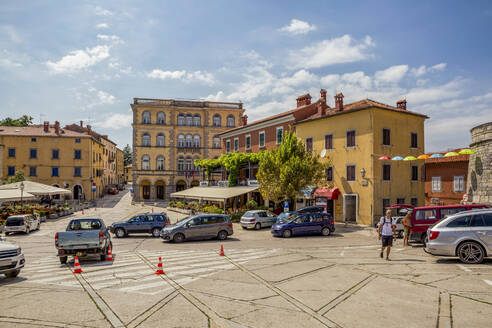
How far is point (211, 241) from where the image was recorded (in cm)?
2138

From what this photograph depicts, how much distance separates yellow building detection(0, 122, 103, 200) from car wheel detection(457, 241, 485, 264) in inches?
2248

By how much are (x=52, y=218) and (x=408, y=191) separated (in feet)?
108

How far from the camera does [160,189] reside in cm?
6419

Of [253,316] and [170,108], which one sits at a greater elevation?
[170,108]

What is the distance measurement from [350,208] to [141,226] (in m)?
16.9

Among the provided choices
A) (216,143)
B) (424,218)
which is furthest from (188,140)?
(424,218)

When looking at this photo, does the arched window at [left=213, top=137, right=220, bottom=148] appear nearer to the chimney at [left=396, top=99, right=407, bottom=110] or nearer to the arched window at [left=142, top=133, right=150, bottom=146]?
the arched window at [left=142, top=133, right=150, bottom=146]

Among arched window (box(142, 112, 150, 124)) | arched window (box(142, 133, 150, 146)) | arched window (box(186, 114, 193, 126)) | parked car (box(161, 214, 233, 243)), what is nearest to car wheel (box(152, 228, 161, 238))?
parked car (box(161, 214, 233, 243))

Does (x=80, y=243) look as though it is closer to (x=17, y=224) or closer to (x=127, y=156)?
(x=17, y=224)

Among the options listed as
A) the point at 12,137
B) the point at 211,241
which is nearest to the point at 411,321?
the point at 211,241

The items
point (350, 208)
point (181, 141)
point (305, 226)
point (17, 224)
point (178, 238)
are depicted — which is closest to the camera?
point (178, 238)

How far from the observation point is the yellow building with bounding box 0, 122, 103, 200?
5703 cm

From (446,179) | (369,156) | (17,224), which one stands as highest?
(369,156)

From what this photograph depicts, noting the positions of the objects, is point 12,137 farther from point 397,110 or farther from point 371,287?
point 371,287
